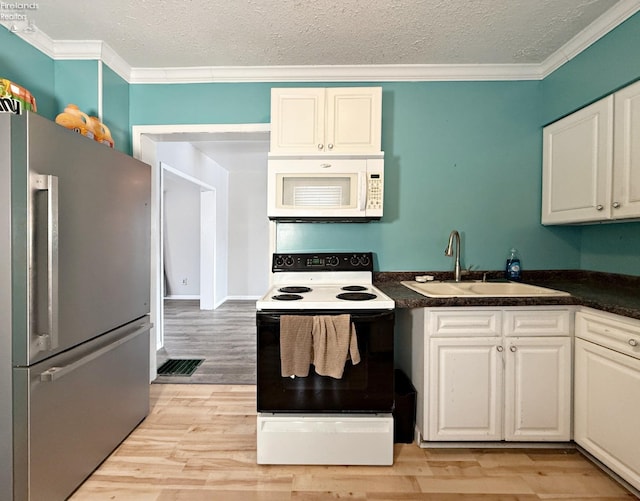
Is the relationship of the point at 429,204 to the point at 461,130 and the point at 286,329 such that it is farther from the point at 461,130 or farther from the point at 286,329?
the point at 286,329

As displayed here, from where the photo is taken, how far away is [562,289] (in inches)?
76.7

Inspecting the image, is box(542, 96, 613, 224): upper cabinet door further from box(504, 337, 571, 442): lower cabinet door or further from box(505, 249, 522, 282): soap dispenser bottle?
box(504, 337, 571, 442): lower cabinet door

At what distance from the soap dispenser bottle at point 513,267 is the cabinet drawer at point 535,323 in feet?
1.98

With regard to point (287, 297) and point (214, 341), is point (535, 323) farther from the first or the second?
point (214, 341)

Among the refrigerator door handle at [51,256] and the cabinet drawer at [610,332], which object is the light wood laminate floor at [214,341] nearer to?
the refrigerator door handle at [51,256]

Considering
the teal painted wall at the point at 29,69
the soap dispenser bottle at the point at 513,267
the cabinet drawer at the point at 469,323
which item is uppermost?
the teal painted wall at the point at 29,69

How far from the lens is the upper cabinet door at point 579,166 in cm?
183

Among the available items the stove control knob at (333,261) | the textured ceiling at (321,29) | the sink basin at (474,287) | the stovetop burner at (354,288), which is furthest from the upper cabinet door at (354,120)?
the sink basin at (474,287)

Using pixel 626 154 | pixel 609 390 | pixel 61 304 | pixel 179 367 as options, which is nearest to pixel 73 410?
pixel 61 304

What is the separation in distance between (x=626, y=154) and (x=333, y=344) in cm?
186

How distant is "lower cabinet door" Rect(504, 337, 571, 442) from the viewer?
1.74 metres

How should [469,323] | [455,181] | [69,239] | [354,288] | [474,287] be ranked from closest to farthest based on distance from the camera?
[69,239] → [469,323] → [354,288] → [474,287] → [455,181]

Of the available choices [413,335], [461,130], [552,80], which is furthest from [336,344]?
[552,80]

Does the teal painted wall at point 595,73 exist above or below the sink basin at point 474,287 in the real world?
above
